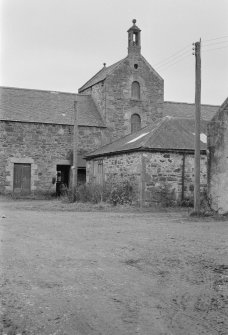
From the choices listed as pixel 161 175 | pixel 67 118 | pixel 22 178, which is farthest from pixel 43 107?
pixel 161 175

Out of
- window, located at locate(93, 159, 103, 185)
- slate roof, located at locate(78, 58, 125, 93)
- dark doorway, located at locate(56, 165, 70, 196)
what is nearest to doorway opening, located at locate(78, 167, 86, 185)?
dark doorway, located at locate(56, 165, 70, 196)

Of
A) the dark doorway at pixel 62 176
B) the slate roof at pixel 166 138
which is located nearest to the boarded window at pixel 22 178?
the dark doorway at pixel 62 176

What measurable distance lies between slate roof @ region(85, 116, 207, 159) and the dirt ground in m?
9.93

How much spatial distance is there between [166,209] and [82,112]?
14.0 meters

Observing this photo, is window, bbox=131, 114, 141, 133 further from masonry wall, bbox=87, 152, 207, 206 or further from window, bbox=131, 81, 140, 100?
masonry wall, bbox=87, 152, 207, 206

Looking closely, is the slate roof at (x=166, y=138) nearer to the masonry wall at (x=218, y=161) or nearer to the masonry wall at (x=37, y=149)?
the masonry wall at (x=218, y=161)

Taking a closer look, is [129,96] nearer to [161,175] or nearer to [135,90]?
[135,90]

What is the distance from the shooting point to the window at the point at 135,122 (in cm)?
3238

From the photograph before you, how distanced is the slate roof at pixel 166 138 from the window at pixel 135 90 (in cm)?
815

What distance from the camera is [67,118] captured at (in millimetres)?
30484

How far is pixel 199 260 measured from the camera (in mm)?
8117

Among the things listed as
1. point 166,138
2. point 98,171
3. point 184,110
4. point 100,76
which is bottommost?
point 98,171

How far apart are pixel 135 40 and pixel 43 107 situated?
8367 millimetres

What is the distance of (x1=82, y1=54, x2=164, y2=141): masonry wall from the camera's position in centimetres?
3142
